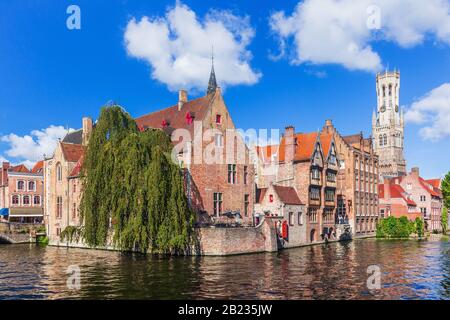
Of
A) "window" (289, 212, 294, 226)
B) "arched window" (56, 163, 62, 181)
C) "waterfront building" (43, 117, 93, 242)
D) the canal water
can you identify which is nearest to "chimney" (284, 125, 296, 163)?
"window" (289, 212, 294, 226)

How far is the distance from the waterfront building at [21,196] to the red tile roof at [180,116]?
24844 mm

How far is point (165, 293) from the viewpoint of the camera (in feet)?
72.1

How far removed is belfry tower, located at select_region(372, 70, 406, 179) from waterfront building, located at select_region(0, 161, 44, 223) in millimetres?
110666

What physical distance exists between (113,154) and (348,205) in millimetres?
40252

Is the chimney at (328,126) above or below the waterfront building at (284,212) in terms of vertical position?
above

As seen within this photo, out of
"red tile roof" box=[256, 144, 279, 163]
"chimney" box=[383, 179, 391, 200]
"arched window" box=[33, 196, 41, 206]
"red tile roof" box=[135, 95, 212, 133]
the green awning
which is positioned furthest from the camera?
"chimney" box=[383, 179, 391, 200]

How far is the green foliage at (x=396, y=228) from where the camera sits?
62688 mm

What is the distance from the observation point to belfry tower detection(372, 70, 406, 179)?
492ft

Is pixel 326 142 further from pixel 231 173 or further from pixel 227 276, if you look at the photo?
pixel 227 276

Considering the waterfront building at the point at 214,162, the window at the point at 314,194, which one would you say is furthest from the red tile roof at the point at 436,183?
the waterfront building at the point at 214,162

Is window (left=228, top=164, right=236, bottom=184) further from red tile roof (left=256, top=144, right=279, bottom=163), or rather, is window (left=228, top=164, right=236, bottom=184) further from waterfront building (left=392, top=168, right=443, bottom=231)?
waterfront building (left=392, top=168, right=443, bottom=231)

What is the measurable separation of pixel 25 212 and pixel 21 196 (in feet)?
8.35

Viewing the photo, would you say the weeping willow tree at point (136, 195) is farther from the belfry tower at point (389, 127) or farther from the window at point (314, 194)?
the belfry tower at point (389, 127)

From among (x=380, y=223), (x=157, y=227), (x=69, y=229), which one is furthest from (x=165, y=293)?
(x=380, y=223)
